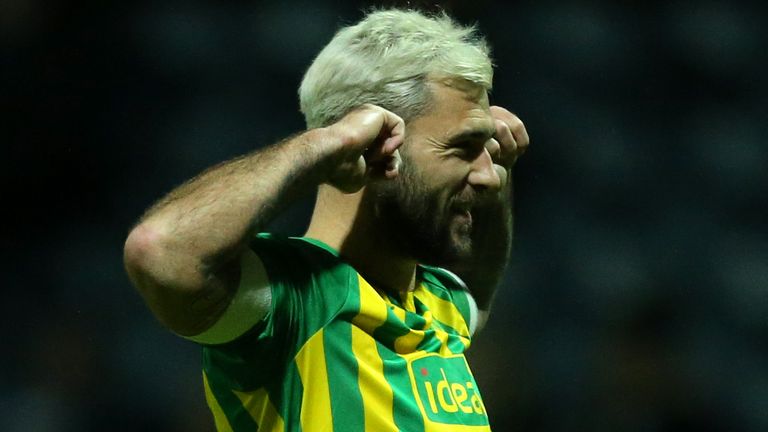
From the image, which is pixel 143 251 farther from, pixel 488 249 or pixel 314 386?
pixel 488 249

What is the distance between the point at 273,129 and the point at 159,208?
2.64 meters

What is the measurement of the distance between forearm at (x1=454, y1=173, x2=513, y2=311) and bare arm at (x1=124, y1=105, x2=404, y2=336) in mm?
931

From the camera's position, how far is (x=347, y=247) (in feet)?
6.88

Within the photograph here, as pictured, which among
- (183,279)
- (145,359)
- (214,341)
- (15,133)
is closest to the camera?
(183,279)

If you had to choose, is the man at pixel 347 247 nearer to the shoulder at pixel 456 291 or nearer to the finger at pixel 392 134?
the finger at pixel 392 134

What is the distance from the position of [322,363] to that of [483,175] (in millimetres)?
494

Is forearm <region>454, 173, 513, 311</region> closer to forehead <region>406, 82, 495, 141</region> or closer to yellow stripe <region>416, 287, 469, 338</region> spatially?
yellow stripe <region>416, 287, 469, 338</region>

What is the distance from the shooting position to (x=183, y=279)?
1615 mm

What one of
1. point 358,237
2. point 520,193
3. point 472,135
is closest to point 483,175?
point 472,135

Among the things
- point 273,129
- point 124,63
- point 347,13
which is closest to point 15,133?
point 124,63

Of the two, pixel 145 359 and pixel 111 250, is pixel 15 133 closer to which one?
pixel 111 250

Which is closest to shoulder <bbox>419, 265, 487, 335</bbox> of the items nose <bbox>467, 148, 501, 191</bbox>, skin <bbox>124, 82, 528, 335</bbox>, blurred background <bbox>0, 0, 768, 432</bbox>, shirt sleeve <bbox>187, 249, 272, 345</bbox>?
skin <bbox>124, 82, 528, 335</bbox>

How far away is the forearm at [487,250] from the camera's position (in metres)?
2.73

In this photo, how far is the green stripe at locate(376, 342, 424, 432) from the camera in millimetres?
1942
